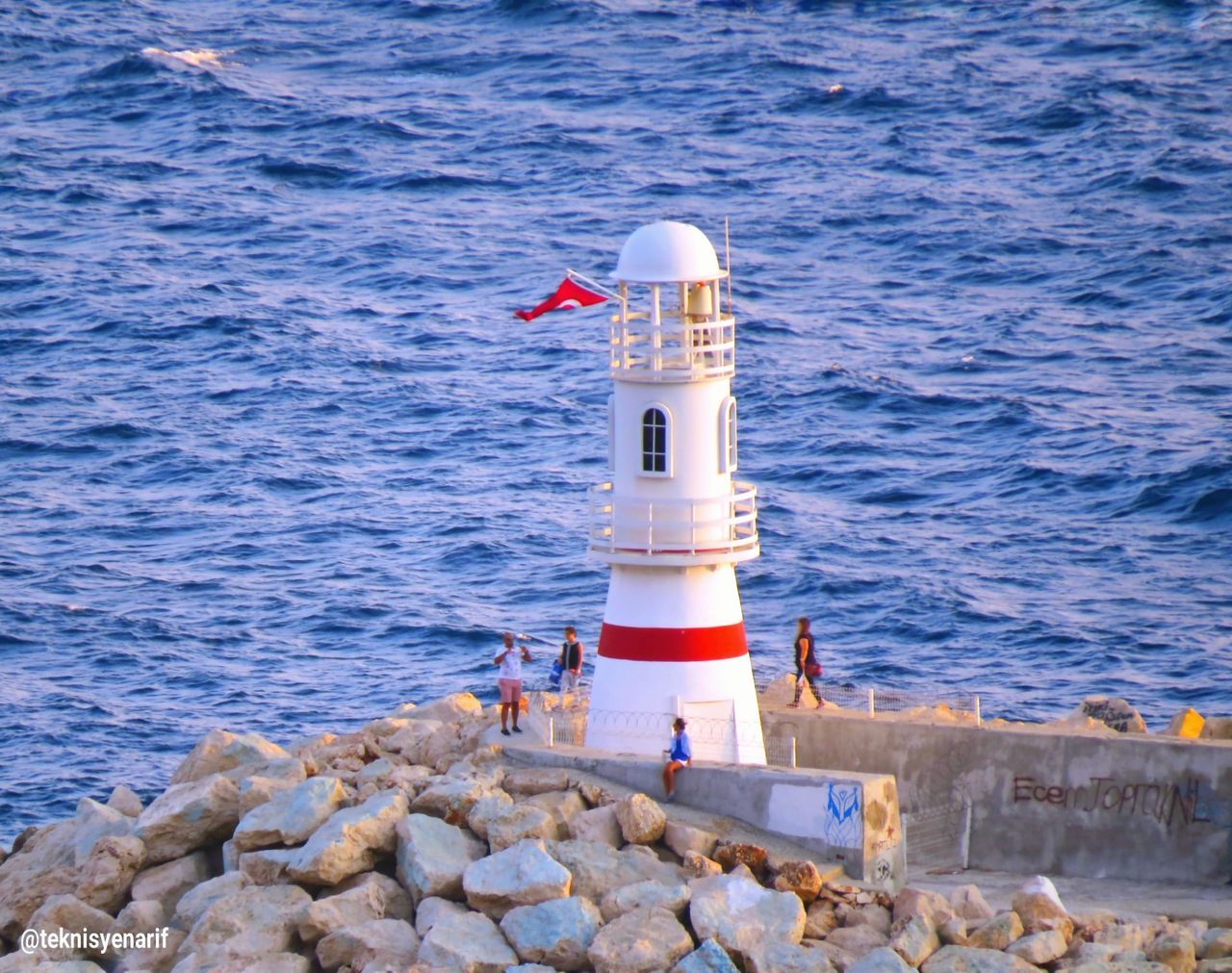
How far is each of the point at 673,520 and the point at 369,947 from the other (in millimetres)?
5729

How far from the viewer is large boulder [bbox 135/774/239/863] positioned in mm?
23250

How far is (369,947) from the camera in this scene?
69.1 ft

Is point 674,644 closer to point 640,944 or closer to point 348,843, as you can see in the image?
point 348,843

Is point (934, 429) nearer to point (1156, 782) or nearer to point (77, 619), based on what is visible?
point (77, 619)

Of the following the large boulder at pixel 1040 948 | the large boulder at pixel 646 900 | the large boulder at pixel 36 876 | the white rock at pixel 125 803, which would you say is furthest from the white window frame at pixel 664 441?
the large boulder at pixel 36 876

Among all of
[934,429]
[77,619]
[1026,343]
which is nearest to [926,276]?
[1026,343]

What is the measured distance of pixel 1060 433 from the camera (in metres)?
46.6

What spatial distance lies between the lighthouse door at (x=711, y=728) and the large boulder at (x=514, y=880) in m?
3.08

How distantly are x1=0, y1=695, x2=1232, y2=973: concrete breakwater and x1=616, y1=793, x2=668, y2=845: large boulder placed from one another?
0.02 m

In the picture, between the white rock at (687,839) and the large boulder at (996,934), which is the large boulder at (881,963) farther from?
the white rock at (687,839)

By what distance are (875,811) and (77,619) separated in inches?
822

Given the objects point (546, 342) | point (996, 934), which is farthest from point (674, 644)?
point (546, 342)

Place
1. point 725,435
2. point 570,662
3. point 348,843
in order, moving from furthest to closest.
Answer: point 570,662 < point 725,435 < point 348,843

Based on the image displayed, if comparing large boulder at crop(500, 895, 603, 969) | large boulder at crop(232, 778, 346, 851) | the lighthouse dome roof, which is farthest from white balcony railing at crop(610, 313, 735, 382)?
large boulder at crop(500, 895, 603, 969)
